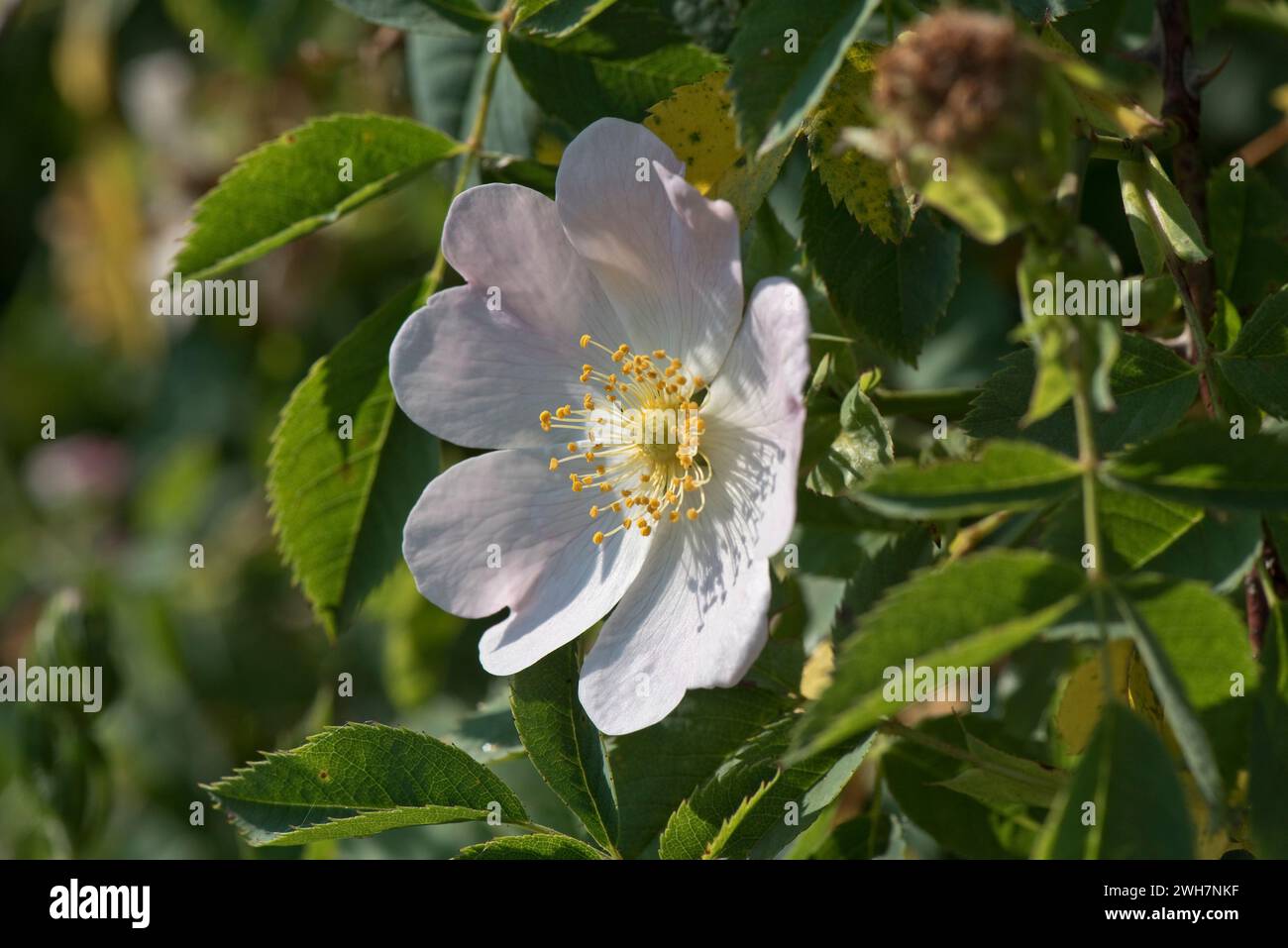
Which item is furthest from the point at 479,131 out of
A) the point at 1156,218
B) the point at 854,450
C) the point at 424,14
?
the point at 1156,218

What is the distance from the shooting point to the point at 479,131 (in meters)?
1.47

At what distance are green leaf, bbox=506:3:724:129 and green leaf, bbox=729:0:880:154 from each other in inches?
10.6

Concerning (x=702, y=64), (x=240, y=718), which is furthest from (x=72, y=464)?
(x=702, y=64)

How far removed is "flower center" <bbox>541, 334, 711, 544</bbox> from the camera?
1.29m

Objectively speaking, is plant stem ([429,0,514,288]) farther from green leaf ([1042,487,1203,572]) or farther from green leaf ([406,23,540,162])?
green leaf ([1042,487,1203,572])

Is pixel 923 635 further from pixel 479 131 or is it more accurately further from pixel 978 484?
pixel 479 131

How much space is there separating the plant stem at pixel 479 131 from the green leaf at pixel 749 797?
573 millimetres

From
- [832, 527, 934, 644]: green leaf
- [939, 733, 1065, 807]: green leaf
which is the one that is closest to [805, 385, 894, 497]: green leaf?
[832, 527, 934, 644]: green leaf

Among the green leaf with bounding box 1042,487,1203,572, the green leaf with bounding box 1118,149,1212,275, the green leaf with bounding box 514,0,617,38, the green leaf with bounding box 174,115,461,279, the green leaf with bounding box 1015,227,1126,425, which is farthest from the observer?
the green leaf with bounding box 174,115,461,279

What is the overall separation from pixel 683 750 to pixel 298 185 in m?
0.70

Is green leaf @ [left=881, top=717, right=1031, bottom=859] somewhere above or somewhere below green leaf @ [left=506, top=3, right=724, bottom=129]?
below

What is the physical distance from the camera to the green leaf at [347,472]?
4.75 feet

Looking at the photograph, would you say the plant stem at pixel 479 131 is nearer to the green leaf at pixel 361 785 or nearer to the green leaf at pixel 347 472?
the green leaf at pixel 347 472
